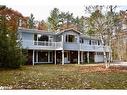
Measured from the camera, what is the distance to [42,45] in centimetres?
2980

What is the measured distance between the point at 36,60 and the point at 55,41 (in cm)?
369

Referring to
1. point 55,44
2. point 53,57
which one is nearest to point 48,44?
point 55,44

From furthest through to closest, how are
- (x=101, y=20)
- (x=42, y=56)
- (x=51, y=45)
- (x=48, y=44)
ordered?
(x=42, y=56)
(x=51, y=45)
(x=48, y=44)
(x=101, y=20)

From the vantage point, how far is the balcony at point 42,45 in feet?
92.5

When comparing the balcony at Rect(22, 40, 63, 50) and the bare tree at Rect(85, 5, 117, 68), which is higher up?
the bare tree at Rect(85, 5, 117, 68)

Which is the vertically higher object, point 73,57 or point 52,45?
point 52,45

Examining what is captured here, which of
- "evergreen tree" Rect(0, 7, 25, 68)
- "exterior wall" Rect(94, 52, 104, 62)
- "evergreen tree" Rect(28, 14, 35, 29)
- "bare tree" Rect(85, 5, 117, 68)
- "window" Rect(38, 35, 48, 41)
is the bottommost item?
"exterior wall" Rect(94, 52, 104, 62)

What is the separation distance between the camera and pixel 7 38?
63.0 ft

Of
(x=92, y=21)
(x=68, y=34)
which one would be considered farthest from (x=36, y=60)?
(x=92, y=21)

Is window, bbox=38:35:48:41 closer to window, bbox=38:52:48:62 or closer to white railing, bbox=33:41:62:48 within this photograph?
white railing, bbox=33:41:62:48

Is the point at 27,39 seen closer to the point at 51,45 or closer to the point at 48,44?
the point at 48,44

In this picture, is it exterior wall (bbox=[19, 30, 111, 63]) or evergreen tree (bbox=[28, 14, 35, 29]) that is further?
evergreen tree (bbox=[28, 14, 35, 29])

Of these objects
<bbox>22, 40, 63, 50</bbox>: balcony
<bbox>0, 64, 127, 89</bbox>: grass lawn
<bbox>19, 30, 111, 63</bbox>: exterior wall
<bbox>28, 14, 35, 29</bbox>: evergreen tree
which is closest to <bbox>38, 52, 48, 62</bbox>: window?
<bbox>19, 30, 111, 63</bbox>: exterior wall

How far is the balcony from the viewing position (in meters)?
28.2
